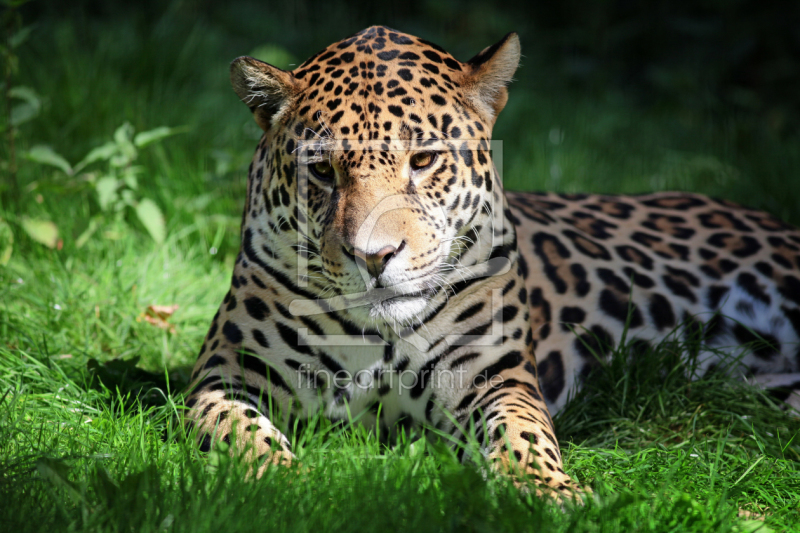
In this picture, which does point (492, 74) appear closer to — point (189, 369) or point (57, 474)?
point (189, 369)

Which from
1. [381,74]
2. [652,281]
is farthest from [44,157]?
[652,281]

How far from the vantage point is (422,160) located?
10.6 ft

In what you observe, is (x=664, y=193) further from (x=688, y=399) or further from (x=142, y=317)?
(x=142, y=317)

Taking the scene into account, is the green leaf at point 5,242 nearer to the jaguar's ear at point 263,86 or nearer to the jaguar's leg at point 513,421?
the jaguar's ear at point 263,86

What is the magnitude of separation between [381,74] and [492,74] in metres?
0.52

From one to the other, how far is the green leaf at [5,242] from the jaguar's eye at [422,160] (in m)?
3.14

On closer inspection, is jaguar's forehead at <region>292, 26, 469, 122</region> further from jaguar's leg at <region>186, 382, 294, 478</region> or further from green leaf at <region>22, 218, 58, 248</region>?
green leaf at <region>22, 218, 58, 248</region>

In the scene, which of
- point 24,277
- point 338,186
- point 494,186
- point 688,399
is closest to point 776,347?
point 688,399

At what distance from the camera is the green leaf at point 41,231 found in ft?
16.2

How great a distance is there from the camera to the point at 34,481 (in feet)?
8.41

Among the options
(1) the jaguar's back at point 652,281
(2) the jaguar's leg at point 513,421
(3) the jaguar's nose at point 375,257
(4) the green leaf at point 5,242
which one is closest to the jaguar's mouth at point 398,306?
(3) the jaguar's nose at point 375,257


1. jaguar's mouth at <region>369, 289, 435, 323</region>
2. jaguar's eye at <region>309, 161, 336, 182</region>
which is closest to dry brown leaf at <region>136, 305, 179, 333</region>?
jaguar's eye at <region>309, 161, 336, 182</region>

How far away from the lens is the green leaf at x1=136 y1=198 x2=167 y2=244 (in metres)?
5.14

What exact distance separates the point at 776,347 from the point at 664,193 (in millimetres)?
1398
